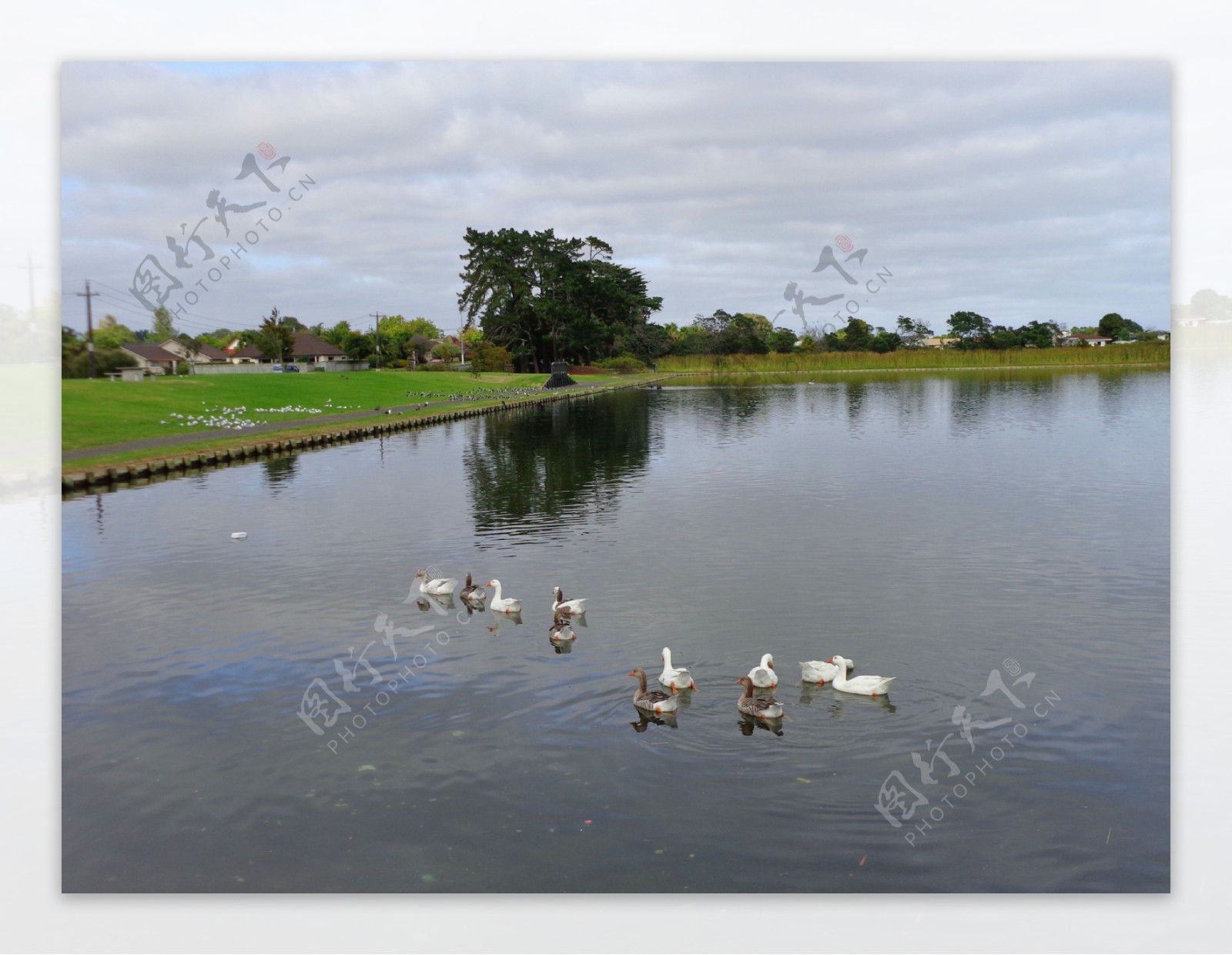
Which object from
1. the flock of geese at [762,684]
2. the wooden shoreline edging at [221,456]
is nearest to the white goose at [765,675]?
the flock of geese at [762,684]

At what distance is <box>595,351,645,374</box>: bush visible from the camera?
14750cm

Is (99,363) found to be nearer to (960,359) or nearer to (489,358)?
(489,358)

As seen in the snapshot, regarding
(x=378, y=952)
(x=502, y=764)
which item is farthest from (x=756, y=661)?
(x=378, y=952)

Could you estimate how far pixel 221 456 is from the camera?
4281 cm

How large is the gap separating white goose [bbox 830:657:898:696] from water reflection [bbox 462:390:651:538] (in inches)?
512

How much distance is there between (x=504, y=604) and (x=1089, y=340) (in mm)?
119796

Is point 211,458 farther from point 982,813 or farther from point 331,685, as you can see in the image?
point 982,813

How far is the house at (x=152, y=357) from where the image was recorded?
67.4m

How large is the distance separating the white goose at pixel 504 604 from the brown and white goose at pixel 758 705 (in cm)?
600

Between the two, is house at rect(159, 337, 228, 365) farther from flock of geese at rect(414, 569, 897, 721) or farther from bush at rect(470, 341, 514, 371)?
flock of geese at rect(414, 569, 897, 721)

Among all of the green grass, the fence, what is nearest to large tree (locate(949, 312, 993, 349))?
the green grass

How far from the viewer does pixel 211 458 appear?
4234cm

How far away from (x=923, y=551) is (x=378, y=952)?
1690 centimetres

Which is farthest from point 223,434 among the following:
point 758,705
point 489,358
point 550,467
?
point 489,358
